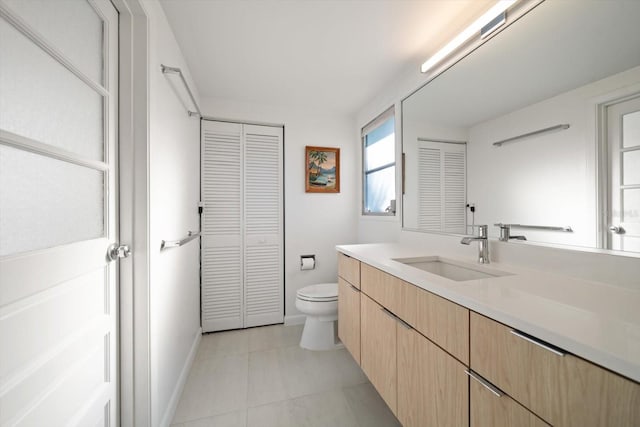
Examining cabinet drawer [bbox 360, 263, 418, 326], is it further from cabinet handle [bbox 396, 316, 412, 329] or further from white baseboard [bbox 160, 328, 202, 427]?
white baseboard [bbox 160, 328, 202, 427]

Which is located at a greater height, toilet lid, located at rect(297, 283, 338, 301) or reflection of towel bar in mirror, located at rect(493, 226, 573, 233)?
reflection of towel bar in mirror, located at rect(493, 226, 573, 233)

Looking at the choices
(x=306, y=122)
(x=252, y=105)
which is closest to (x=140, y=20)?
(x=252, y=105)

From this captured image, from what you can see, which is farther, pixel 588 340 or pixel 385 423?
pixel 385 423

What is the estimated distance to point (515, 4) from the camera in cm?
111

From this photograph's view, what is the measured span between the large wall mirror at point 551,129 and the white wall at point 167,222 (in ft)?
5.45

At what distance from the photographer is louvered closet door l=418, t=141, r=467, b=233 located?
4.92 ft

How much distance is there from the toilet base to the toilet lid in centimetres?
19

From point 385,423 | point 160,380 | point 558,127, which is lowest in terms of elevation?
point 385,423

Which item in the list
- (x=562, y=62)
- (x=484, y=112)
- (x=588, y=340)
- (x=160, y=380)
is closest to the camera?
(x=588, y=340)

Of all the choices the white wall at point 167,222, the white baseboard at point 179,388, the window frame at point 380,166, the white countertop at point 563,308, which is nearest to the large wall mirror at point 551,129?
the white countertop at point 563,308

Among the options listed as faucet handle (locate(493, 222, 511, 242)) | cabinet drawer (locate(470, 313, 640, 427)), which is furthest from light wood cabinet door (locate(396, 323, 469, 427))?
faucet handle (locate(493, 222, 511, 242))

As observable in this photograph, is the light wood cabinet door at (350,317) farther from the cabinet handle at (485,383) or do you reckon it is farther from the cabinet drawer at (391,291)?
the cabinet handle at (485,383)

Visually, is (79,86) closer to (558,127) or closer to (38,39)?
(38,39)

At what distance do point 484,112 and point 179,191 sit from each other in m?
1.93
